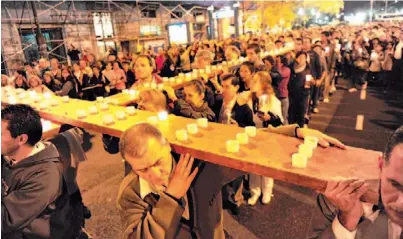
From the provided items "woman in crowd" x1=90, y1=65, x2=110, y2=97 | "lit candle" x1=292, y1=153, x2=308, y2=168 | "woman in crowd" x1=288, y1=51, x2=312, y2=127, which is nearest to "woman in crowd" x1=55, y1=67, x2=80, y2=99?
"woman in crowd" x1=90, y1=65, x2=110, y2=97

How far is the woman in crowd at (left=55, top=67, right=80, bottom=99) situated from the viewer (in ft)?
25.5

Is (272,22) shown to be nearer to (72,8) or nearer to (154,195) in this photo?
(72,8)

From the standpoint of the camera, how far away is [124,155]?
6.46 ft

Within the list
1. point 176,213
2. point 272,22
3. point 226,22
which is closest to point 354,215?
point 176,213

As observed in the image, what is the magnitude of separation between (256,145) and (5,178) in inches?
79.6

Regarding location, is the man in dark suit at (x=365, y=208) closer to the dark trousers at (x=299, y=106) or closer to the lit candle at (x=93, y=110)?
the lit candle at (x=93, y=110)

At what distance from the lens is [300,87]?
682cm

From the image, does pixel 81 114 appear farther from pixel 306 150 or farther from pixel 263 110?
pixel 306 150

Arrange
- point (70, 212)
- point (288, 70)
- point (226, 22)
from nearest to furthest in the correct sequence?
point (70, 212), point (288, 70), point (226, 22)

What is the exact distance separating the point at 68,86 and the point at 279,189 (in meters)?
6.19

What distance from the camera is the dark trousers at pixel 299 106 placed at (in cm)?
688

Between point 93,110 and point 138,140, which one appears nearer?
point 138,140

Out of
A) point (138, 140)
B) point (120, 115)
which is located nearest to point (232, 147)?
point (138, 140)

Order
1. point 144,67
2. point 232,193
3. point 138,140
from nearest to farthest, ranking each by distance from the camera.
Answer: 1. point 138,140
2. point 232,193
3. point 144,67
